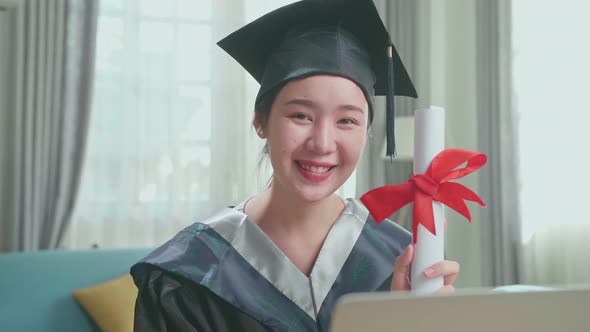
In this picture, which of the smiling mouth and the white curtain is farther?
the white curtain

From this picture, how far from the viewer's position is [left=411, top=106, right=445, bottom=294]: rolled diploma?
0.75 metres

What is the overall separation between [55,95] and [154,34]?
689mm

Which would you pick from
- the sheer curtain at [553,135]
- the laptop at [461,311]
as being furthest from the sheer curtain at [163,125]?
the laptop at [461,311]

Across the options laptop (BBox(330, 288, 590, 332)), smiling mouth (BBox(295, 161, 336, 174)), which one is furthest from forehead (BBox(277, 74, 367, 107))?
laptop (BBox(330, 288, 590, 332))

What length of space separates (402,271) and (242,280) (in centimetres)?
38

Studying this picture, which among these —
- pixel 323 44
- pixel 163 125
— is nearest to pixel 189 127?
pixel 163 125

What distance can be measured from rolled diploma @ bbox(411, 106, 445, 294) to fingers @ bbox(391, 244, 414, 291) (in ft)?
0.28

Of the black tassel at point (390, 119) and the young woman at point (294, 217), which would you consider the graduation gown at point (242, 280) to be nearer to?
the young woman at point (294, 217)

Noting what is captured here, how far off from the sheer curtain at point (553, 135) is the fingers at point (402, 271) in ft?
8.92

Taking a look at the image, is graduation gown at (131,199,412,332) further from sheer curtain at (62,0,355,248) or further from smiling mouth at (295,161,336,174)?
sheer curtain at (62,0,355,248)

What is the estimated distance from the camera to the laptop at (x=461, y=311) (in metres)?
0.45

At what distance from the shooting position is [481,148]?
374 cm

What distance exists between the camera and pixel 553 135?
3342 millimetres

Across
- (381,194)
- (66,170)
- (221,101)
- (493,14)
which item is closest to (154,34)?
(221,101)
